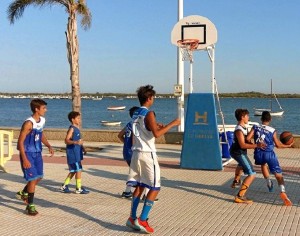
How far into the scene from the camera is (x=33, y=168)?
7508 millimetres

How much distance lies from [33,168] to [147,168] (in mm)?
1970

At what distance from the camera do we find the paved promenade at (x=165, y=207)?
674 cm

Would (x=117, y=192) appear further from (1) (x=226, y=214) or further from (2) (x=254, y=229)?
(2) (x=254, y=229)

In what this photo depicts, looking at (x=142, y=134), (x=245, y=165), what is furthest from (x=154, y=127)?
(x=245, y=165)

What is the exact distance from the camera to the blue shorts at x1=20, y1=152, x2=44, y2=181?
7466 millimetres

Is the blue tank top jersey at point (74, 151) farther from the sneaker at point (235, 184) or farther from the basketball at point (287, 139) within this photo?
the basketball at point (287, 139)

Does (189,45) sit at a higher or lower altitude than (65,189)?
higher

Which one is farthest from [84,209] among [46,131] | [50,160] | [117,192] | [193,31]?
[46,131]

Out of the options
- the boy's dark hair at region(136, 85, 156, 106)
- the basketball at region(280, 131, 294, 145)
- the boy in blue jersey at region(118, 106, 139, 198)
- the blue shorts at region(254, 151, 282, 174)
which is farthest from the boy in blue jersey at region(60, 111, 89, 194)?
the basketball at region(280, 131, 294, 145)

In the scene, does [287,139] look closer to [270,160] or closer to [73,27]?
[270,160]

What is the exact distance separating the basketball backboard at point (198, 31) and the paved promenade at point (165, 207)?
3.72m

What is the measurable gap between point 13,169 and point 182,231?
6.68 meters

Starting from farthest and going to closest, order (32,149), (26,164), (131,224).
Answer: (32,149) < (26,164) < (131,224)

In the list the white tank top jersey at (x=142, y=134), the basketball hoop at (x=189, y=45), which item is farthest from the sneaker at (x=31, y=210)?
the basketball hoop at (x=189, y=45)
